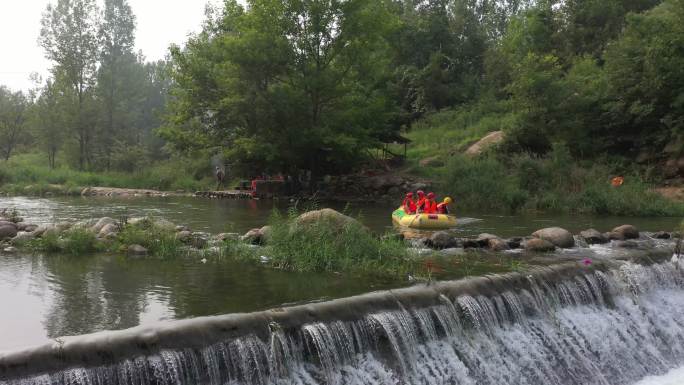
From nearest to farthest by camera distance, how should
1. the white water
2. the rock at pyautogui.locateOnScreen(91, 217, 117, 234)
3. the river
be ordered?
1. the river
2. the white water
3. the rock at pyautogui.locateOnScreen(91, 217, 117, 234)

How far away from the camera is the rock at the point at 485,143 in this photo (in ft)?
86.2

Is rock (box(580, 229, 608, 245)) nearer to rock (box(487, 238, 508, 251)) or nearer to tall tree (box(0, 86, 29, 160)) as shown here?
rock (box(487, 238, 508, 251))

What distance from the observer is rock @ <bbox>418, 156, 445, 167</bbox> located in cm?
2854

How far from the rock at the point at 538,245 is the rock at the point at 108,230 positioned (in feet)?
25.9

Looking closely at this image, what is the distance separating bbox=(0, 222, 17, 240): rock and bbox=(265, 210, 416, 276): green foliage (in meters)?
5.25

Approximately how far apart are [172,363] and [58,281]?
3939 millimetres

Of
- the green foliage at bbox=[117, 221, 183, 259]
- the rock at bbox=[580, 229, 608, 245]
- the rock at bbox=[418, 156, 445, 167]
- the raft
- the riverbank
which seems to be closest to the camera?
the riverbank

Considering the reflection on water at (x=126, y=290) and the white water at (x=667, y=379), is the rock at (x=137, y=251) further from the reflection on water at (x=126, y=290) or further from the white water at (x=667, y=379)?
the white water at (x=667, y=379)

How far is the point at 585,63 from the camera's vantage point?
2812 centimetres

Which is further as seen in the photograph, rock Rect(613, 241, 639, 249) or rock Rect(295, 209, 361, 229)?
rock Rect(613, 241, 639, 249)

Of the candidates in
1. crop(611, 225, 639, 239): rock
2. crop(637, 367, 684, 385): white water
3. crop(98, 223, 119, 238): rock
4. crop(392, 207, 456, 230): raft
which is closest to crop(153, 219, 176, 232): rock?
crop(98, 223, 119, 238): rock

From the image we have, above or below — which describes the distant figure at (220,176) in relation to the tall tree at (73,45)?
below

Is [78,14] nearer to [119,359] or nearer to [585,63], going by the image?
[585,63]

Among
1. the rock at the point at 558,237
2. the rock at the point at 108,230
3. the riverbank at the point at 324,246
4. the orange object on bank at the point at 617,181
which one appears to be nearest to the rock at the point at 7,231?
the riverbank at the point at 324,246
